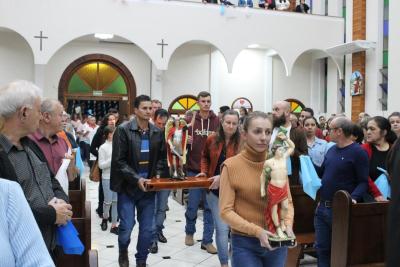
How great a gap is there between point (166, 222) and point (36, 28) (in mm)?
8547

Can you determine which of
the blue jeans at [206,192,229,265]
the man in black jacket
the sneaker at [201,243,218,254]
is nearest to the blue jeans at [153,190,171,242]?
the sneaker at [201,243,218,254]

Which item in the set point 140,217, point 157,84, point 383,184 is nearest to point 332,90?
point 157,84

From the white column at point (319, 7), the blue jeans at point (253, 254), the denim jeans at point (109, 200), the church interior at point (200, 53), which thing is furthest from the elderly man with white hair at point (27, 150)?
the white column at point (319, 7)

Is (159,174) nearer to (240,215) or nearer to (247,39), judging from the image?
(240,215)

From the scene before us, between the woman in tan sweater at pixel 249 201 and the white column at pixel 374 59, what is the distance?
13.0 metres

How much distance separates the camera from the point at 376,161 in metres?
4.49

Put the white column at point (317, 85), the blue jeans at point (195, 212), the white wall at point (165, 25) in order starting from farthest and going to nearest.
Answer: the white column at point (317, 85)
the white wall at point (165, 25)
the blue jeans at point (195, 212)

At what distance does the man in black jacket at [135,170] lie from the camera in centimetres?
462

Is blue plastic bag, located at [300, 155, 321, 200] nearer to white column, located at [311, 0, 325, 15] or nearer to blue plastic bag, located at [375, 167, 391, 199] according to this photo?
blue plastic bag, located at [375, 167, 391, 199]

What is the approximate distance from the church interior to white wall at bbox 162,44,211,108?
0.04m

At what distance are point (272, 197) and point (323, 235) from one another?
176cm

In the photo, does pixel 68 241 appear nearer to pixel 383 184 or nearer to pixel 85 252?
pixel 85 252

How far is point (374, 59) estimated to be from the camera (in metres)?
14.9

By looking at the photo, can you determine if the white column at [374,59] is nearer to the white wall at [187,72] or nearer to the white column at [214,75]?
the white column at [214,75]
